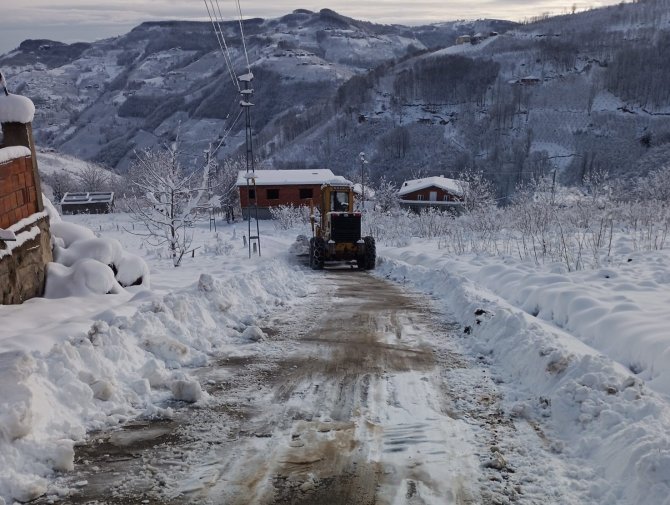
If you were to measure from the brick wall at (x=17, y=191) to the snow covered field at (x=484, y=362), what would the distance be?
133 cm

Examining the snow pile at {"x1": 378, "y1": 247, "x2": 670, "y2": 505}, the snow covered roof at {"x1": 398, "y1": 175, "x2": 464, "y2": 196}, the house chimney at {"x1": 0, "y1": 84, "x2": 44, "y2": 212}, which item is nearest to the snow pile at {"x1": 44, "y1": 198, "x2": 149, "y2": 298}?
the house chimney at {"x1": 0, "y1": 84, "x2": 44, "y2": 212}

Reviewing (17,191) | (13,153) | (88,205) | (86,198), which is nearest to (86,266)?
(17,191)

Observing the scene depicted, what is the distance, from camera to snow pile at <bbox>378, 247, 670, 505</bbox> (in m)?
4.04

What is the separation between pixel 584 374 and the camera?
17.9 feet

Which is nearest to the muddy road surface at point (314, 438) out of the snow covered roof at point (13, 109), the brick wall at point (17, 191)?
the brick wall at point (17, 191)

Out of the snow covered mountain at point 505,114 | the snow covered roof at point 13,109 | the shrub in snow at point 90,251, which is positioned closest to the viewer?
the snow covered roof at point 13,109

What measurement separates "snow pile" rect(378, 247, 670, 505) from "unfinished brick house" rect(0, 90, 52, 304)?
652 cm

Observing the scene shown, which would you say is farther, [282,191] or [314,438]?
[282,191]

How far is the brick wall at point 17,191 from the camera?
25.2ft

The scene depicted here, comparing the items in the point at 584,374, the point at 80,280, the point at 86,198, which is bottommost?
the point at 86,198

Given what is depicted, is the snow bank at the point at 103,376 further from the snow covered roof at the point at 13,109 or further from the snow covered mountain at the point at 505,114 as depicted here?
the snow covered mountain at the point at 505,114

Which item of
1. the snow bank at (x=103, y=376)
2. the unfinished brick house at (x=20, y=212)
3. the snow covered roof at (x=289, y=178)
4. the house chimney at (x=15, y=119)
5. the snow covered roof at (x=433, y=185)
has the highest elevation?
the house chimney at (x=15, y=119)

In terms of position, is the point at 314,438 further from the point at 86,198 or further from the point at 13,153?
the point at 86,198

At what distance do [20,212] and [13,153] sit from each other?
2.88 feet
